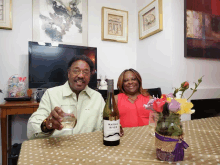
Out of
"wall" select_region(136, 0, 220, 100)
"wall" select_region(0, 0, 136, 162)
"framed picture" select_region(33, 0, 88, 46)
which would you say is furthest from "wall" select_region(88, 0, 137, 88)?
"wall" select_region(136, 0, 220, 100)

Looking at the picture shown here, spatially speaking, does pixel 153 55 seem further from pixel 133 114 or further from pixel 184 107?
pixel 184 107

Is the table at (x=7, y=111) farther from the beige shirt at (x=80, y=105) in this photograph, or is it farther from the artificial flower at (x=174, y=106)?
the artificial flower at (x=174, y=106)

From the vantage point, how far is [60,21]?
2.35 m

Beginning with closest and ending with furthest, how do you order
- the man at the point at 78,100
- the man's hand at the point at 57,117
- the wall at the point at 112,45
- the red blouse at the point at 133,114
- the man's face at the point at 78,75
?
the man's hand at the point at 57,117, the man at the point at 78,100, the man's face at the point at 78,75, the red blouse at the point at 133,114, the wall at the point at 112,45

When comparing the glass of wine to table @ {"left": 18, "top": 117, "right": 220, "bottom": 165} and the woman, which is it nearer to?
table @ {"left": 18, "top": 117, "right": 220, "bottom": 165}

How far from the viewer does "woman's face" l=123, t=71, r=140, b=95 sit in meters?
1.73

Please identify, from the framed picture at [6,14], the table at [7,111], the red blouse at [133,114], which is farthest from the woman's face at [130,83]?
the framed picture at [6,14]

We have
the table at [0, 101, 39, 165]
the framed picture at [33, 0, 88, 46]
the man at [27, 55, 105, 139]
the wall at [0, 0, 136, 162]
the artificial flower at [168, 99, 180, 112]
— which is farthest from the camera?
the framed picture at [33, 0, 88, 46]

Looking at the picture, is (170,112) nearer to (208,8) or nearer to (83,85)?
(83,85)

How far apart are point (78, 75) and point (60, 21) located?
154cm

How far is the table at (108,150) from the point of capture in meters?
0.54

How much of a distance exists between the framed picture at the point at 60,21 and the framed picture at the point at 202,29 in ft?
4.86

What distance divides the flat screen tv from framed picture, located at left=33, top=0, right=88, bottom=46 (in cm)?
28

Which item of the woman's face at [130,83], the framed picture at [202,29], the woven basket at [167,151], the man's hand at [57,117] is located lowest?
the woven basket at [167,151]
